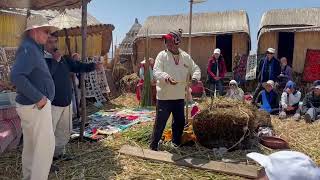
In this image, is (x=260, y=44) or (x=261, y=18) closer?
(x=260, y=44)

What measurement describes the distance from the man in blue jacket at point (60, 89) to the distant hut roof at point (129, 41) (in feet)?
41.0

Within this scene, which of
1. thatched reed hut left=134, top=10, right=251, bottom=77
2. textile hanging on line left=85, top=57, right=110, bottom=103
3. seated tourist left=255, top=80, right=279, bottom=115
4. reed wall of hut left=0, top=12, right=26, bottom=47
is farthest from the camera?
thatched reed hut left=134, top=10, right=251, bottom=77

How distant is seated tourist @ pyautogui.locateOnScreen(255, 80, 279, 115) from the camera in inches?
371

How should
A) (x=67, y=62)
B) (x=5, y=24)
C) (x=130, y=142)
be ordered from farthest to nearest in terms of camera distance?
1. (x=5, y=24)
2. (x=130, y=142)
3. (x=67, y=62)

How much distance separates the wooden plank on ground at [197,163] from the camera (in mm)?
4871

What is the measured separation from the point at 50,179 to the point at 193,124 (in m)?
2.31

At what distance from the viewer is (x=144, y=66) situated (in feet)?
36.3

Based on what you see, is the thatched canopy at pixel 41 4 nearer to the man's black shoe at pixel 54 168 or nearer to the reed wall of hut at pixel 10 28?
the man's black shoe at pixel 54 168

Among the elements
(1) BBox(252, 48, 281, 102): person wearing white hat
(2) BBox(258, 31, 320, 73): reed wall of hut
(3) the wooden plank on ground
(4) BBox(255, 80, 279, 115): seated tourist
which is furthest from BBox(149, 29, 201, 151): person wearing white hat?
(2) BBox(258, 31, 320, 73): reed wall of hut

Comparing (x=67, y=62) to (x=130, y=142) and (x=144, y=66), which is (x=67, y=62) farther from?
(x=144, y=66)

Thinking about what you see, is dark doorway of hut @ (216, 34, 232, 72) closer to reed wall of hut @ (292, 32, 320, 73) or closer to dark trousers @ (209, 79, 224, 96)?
reed wall of hut @ (292, 32, 320, 73)

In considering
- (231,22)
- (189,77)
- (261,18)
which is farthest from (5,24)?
(261,18)

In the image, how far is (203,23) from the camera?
50.3 feet

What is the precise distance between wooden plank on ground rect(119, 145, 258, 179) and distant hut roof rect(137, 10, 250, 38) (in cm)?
967
